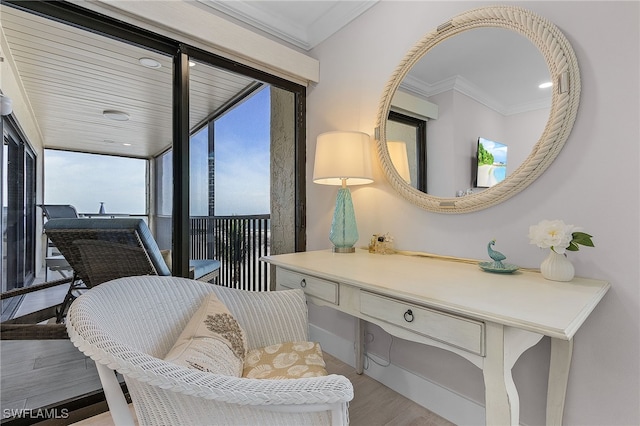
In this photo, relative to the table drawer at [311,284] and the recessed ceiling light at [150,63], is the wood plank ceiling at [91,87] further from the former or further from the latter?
the table drawer at [311,284]

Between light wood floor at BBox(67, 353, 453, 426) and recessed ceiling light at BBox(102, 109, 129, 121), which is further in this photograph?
recessed ceiling light at BBox(102, 109, 129, 121)

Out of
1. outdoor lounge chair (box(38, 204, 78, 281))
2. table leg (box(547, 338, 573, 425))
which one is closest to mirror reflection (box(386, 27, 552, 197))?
table leg (box(547, 338, 573, 425))

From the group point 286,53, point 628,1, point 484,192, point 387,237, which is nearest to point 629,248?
point 484,192

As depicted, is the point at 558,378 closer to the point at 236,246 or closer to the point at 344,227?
the point at 344,227

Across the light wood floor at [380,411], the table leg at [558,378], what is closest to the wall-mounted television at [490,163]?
the table leg at [558,378]

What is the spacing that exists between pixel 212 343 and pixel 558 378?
49.6 inches

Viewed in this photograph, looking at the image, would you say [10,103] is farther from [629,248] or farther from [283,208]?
[629,248]

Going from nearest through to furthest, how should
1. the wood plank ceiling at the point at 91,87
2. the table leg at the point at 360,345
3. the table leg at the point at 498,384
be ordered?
1. the table leg at the point at 498,384
2. the wood plank ceiling at the point at 91,87
3. the table leg at the point at 360,345

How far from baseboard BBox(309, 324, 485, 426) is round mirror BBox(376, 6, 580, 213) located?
91cm

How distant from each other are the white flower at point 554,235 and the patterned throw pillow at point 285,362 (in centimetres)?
89

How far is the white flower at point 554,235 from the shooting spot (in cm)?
100

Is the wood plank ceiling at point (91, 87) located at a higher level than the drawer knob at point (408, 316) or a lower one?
higher

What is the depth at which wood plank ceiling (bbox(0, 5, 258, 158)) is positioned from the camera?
137 centimetres

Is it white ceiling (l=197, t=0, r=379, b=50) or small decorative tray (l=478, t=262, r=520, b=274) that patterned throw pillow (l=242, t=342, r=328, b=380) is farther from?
white ceiling (l=197, t=0, r=379, b=50)
